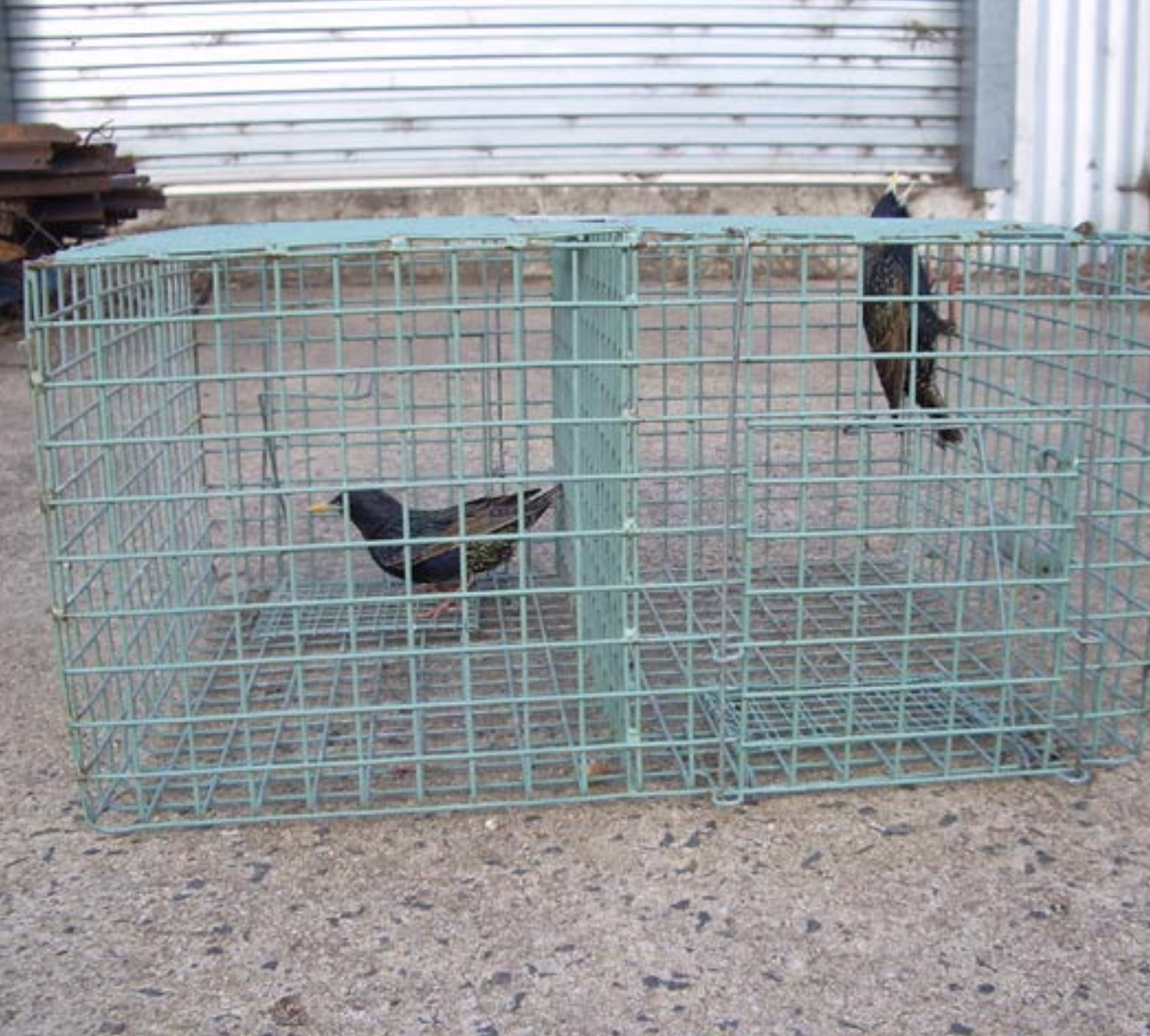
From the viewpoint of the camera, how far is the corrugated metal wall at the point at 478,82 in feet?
32.5

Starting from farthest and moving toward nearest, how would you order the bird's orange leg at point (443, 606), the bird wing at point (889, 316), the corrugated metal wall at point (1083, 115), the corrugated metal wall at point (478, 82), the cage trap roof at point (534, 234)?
the corrugated metal wall at point (1083, 115) < the corrugated metal wall at point (478, 82) < the bird wing at point (889, 316) < the bird's orange leg at point (443, 606) < the cage trap roof at point (534, 234)

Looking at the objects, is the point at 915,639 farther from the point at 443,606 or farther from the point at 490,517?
the point at 443,606

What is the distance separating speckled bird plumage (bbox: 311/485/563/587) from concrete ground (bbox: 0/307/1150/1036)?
1.06m

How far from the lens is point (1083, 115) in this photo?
1030 cm

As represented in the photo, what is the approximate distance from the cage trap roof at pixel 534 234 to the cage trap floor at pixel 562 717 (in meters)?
0.67

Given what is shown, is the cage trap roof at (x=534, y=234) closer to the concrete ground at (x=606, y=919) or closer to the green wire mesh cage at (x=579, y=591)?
the green wire mesh cage at (x=579, y=591)

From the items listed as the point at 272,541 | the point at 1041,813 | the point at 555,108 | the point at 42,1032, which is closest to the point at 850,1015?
the point at 1041,813

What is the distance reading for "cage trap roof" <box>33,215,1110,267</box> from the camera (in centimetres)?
270

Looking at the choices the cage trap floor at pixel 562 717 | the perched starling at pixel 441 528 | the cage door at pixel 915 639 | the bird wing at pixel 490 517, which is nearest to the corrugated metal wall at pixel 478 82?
the cage door at pixel 915 639

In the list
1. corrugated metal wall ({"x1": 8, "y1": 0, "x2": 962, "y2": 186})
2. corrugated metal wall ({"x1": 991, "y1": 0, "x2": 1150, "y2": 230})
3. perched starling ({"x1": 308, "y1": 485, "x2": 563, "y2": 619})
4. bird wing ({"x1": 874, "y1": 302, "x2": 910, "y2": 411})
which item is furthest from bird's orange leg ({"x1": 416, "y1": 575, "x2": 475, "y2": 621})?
corrugated metal wall ({"x1": 991, "y1": 0, "x2": 1150, "y2": 230})

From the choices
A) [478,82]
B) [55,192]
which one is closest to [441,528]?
[55,192]

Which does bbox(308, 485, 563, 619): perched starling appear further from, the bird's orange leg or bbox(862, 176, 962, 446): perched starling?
bbox(862, 176, 962, 446): perched starling

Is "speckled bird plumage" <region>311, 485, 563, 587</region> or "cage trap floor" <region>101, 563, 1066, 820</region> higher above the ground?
"speckled bird plumage" <region>311, 485, 563, 587</region>

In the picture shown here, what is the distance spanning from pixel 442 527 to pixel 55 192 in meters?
5.55
